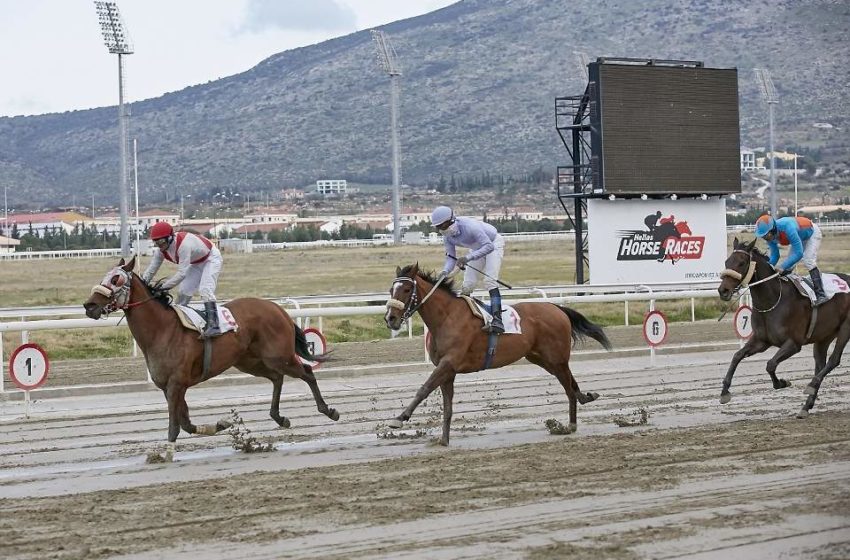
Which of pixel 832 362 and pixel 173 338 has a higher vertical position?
pixel 173 338

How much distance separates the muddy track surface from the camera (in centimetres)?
650

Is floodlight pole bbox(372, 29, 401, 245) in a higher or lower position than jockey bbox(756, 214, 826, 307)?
higher

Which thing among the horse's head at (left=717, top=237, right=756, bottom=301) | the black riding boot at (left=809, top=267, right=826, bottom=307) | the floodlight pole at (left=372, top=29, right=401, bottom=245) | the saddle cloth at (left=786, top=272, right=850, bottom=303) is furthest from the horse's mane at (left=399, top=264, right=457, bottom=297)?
the floodlight pole at (left=372, top=29, right=401, bottom=245)

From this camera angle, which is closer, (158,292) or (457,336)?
(158,292)

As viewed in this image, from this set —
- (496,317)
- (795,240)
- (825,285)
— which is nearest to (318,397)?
(496,317)

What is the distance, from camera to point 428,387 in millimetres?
10125

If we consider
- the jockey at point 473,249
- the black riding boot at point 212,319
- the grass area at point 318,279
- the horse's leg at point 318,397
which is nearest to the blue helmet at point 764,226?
the jockey at point 473,249

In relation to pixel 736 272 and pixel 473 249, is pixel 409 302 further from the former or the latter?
pixel 736 272

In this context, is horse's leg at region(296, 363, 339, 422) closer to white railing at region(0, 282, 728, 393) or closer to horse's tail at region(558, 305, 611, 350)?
white railing at region(0, 282, 728, 393)

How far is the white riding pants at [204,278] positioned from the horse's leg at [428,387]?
173 cm

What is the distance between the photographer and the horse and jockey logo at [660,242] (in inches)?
1056

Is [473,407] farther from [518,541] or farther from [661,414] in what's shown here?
[518,541]

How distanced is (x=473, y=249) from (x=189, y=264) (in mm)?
2280

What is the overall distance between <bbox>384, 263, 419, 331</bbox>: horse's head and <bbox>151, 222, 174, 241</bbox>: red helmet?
176cm
